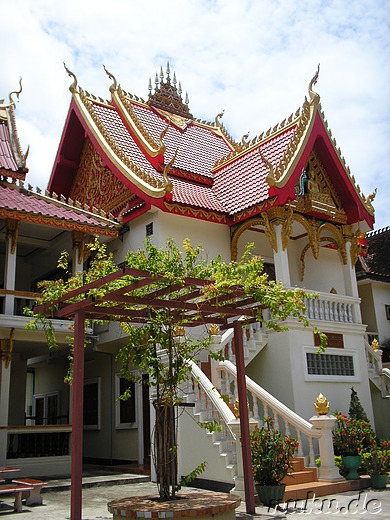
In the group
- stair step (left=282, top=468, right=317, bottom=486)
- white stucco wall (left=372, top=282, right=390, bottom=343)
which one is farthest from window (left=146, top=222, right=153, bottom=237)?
white stucco wall (left=372, top=282, right=390, bottom=343)

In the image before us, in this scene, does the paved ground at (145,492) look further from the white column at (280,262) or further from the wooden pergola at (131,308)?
the white column at (280,262)

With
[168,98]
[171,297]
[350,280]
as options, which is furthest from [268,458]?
[168,98]

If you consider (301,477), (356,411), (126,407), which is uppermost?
(126,407)

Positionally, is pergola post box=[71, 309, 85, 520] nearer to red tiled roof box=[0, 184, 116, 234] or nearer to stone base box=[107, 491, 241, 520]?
stone base box=[107, 491, 241, 520]

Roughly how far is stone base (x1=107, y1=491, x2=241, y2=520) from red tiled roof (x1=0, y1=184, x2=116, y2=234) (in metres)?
7.45

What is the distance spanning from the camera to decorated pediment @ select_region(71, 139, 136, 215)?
1593cm

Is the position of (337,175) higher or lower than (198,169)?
lower

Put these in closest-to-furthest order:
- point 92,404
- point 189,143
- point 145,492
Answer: point 145,492, point 92,404, point 189,143

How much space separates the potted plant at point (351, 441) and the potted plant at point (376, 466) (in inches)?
6.6

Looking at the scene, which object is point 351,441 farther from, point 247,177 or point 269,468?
point 247,177

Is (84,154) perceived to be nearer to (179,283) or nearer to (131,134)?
(131,134)

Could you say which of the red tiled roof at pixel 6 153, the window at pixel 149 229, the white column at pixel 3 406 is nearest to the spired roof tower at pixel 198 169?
the window at pixel 149 229

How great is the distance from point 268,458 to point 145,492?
296 cm

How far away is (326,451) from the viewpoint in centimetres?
1035
